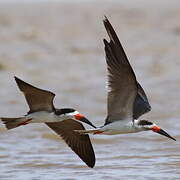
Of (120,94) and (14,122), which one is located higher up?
(120,94)

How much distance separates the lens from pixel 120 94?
1046cm

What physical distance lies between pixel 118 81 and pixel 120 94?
0.57ft

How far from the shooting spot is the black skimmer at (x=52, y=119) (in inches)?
424

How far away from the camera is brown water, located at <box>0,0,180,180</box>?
1163 cm

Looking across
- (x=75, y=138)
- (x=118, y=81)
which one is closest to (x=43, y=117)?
(x=75, y=138)

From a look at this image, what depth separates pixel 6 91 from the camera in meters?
16.7

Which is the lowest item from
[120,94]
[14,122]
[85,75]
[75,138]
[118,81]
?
[75,138]

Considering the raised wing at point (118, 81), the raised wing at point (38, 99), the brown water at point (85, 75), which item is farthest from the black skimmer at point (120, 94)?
the brown water at point (85, 75)

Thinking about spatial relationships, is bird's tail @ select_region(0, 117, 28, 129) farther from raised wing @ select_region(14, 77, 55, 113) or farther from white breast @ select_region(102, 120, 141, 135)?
white breast @ select_region(102, 120, 141, 135)

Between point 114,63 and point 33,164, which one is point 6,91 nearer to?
point 33,164

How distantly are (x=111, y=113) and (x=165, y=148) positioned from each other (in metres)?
2.03

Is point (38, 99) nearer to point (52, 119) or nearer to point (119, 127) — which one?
point (52, 119)

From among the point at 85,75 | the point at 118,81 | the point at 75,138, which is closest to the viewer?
the point at 118,81

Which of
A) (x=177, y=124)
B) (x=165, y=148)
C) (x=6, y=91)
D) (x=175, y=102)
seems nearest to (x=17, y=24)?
(x=6, y=91)
